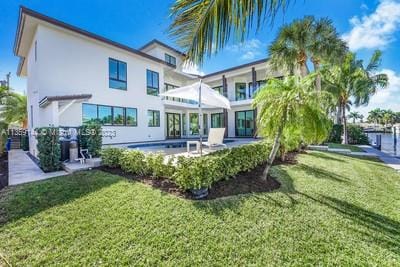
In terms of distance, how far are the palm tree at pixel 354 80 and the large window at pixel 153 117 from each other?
54.6 ft

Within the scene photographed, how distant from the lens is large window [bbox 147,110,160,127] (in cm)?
1830

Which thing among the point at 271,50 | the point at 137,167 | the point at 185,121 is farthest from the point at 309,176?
the point at 185,121

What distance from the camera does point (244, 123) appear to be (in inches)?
945

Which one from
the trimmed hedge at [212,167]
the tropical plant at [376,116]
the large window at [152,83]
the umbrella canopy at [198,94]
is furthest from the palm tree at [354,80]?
the tropical plant at [376,116]

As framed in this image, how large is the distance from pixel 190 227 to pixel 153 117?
1551 cm

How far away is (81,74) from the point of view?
43.4 feet

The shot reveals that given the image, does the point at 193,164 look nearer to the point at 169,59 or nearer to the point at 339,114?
the point at 169,59

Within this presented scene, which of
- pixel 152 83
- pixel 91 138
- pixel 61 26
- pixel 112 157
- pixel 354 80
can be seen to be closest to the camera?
pixel 112 157

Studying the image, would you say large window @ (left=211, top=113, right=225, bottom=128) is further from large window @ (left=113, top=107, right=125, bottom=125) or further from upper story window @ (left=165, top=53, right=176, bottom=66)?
large window @ (left=113, top=107, right=125, bottom=125)

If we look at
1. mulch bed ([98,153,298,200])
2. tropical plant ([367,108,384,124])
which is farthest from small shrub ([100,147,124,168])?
tropical plant ([367,108,384,124])

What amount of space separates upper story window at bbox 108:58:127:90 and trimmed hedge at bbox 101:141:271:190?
8.43m

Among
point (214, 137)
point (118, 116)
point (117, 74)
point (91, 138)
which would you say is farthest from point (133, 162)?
point (117, 74)

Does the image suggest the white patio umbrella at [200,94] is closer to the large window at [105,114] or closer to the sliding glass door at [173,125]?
the large window at [105,114]

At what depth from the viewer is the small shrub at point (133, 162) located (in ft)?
22.8
